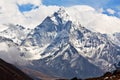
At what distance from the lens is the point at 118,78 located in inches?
4712

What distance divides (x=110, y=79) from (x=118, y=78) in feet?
8.84

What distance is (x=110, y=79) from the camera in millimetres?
121125
